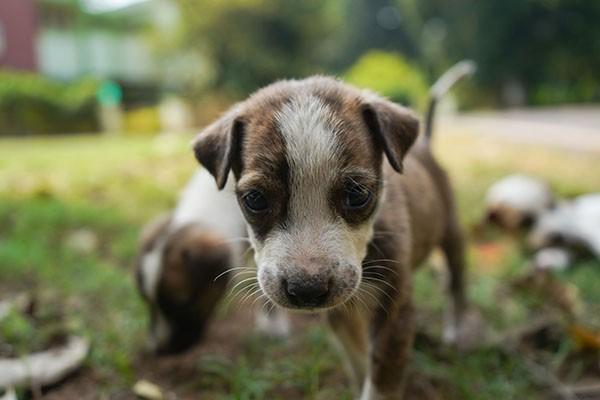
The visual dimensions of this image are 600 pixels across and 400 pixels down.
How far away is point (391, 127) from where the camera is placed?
2.86 m

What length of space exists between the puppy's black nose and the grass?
4.09 ft

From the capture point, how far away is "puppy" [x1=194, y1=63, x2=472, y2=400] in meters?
2.55

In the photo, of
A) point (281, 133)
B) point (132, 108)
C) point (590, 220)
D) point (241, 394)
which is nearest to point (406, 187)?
point (281, 133)

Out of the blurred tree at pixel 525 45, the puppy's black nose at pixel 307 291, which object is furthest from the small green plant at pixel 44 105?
the puppy's black nose at pixel 307 291

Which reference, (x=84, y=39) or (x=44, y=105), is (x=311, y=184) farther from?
(x=84, y=39)

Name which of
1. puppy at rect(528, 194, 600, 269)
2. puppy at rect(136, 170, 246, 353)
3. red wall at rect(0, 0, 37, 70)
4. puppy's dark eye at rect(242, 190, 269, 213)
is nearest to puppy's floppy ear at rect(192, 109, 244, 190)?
puppy's dark eye at rect(242, 190, 269, 213)

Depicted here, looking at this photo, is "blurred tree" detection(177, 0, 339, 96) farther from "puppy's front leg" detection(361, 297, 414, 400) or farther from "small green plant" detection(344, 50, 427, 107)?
"puppy's front leg" detection(361, 297, 414, 400)

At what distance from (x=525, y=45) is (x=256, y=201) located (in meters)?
27.5

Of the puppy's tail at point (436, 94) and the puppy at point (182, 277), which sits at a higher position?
the puppy's tail at point (436, 94)

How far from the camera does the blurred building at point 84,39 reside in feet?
99.6

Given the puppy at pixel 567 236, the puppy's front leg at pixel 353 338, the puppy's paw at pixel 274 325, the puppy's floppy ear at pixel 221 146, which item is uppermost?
the puppy's floppy ear at pixel 221 146

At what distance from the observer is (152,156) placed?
11984 millimetres

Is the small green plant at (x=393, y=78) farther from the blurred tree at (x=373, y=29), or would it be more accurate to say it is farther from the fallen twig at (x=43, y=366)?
the fallen twig at (x=43, y=366)

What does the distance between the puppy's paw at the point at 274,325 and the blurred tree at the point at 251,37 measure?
25.8m
